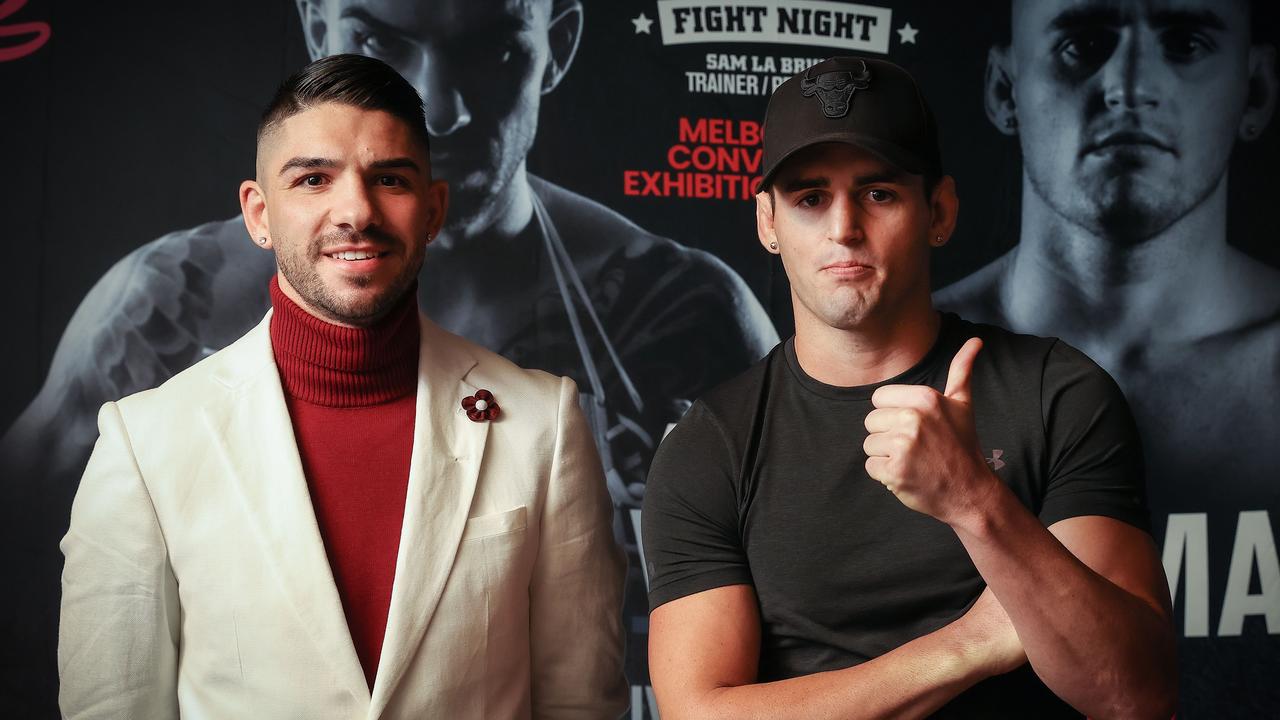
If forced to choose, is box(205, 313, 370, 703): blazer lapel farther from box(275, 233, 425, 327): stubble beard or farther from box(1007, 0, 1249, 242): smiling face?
box(1007, 0, 1249, 242): smiling face

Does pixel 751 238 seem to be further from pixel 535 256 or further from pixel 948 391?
pixel 948 391

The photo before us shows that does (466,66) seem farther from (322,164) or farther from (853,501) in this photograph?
(853,501)

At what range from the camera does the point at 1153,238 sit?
Answer: 11.8ft

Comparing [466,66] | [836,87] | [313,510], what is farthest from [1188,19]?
[313,510]

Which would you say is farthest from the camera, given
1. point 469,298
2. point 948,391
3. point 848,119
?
point 469,298

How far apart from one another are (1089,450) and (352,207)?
43.3 inches

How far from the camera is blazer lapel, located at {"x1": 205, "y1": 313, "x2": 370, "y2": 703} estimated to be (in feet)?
5.06

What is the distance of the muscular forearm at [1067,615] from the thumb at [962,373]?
0.42ft

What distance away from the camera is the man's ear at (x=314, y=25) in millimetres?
3232

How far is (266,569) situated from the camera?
1567 millimetres

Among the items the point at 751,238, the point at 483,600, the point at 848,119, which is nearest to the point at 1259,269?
the point at 751,238

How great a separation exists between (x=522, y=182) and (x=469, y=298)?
392 millimetres

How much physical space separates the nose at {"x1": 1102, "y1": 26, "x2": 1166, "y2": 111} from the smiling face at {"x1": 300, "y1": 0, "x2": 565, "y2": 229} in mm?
1842

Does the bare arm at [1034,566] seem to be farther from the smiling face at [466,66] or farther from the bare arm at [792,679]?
the smiling face at [466,66]
